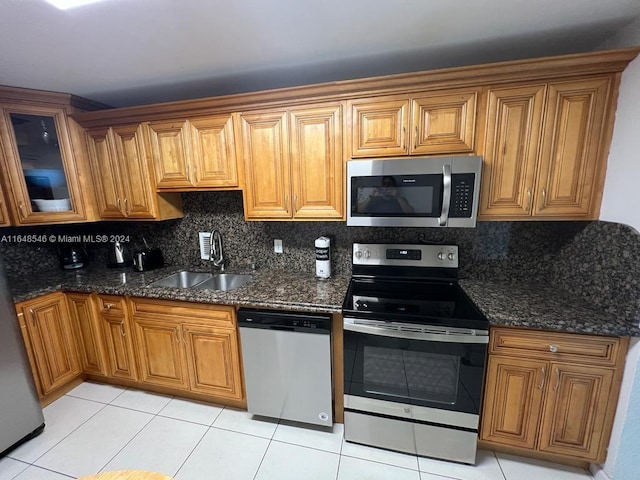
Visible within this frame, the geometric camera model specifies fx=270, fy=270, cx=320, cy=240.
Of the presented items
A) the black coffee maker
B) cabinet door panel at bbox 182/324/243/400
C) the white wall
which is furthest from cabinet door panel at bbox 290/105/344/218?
the black coffee maker

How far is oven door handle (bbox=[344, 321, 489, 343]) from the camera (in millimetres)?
1406

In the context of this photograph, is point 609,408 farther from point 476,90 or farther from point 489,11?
point 489,11

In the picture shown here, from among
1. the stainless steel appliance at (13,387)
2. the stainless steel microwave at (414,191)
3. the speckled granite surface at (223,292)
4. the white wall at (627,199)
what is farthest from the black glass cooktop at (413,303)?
the stainless steel appliance at (13,387)

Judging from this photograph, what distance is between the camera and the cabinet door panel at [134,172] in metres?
2.04

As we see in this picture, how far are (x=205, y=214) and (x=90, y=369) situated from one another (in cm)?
158

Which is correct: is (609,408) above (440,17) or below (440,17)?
below

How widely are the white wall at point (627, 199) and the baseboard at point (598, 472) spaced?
12 millimetres

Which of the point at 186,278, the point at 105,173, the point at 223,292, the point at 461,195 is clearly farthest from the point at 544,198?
the point at 105,173

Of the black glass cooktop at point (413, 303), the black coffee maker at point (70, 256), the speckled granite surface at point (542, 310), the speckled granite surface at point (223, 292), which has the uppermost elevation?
the black coffee maker at point (70, 256)

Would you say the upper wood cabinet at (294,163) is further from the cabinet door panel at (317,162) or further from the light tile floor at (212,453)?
the light tile floor at (212,453)

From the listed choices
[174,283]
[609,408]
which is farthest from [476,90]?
[174,283]

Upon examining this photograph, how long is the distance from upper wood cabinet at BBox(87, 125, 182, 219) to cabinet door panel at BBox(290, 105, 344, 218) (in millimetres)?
1174

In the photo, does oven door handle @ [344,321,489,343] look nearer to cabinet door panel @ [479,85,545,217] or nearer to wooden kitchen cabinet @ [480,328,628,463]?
wooden kitchen cabinet @ [480,328,628,463]

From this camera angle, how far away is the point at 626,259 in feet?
4.31
